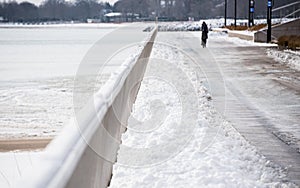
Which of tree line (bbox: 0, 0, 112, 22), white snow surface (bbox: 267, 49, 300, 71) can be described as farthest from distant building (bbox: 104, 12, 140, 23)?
white snow surface (bbox: 267, 49, 300, 71)

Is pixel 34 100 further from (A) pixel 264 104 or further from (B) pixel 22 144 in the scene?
(A) pixel 264 104

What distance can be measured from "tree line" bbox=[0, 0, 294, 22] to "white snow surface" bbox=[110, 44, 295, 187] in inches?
4694

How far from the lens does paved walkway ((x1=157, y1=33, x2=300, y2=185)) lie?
8.14 meters

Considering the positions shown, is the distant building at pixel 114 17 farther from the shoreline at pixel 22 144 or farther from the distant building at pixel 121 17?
the shoreline at pixel 22 144

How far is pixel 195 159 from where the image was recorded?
7.27m

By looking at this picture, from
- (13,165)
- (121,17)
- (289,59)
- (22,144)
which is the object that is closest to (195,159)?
(13,165)

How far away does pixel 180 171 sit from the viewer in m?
6.70

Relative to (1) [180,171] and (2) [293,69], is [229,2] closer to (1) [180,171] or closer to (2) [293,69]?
(2) [293,69]

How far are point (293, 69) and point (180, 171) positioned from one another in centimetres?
1497

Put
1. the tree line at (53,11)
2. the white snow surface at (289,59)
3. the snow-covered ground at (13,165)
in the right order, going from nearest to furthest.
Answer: the snow-covered ground at (13,165) < the white snow surface at (289,59) < the tree line at (53,11)

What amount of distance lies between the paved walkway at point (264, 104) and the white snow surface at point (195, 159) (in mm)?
344

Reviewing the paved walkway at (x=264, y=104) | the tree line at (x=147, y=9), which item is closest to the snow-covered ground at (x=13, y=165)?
the paved walkway at (x=264, y=104)

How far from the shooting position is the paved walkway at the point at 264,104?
814cm

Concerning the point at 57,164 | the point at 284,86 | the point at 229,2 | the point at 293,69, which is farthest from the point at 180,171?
the point at 229,2
